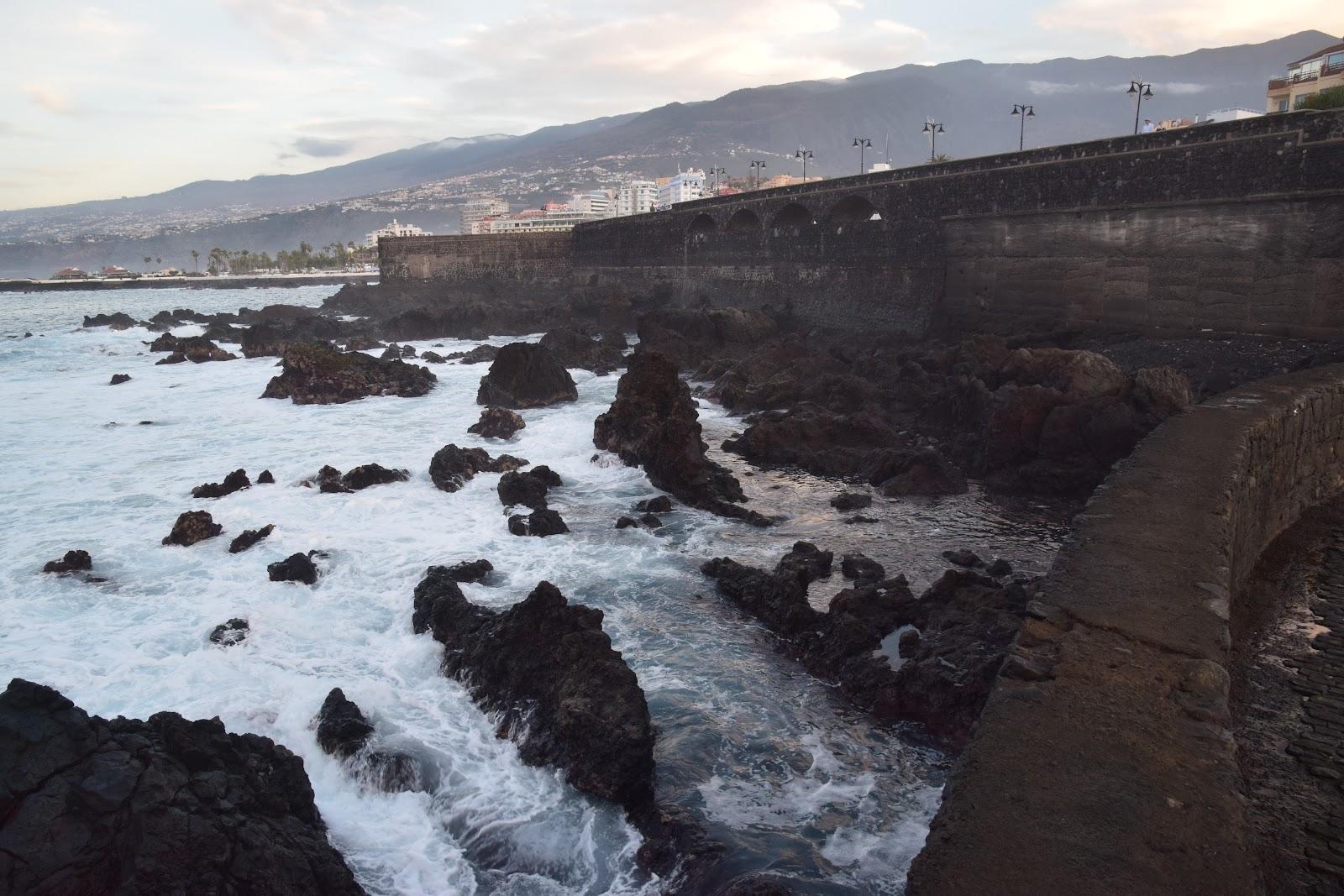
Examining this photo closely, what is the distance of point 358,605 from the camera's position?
26.1ft

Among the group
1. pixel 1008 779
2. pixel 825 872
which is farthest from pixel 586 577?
pixel 1008 779

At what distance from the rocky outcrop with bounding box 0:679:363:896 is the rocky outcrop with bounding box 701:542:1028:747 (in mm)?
3659

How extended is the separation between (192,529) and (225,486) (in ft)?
6.73

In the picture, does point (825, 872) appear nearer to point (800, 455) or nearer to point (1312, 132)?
point (800, 455)

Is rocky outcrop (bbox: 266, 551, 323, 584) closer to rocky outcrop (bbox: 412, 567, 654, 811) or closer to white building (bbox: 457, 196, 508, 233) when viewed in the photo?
rocky outcrop (bbox: 412, 567, 654, 811)

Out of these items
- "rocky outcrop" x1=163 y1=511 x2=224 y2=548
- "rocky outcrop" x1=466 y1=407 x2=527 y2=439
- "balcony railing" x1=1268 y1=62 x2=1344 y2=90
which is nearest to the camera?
"rocky outcrop" x1=163 y1=511 x2=224 y2=548

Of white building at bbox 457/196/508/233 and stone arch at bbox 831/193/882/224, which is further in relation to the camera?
white building at bbox 457/196/508/233

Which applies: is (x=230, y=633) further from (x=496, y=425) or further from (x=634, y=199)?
(x=634, y=199)

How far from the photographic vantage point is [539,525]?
9852 mm

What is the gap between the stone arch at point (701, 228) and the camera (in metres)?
30.4

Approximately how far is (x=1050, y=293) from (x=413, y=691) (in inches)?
609

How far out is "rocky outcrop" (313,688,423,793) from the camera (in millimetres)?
5344

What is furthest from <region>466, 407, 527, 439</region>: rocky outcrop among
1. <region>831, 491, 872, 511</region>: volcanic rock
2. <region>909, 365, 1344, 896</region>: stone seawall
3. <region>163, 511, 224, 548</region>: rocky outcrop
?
<region>909, 365, 1344, 896</region>: stone seawall

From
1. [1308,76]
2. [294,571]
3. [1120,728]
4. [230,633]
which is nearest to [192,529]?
[294,571]
